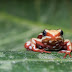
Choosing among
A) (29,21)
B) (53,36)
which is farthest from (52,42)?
(29,21)

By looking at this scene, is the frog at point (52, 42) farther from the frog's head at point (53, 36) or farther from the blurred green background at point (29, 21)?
the blurred green background at point (29, 21)

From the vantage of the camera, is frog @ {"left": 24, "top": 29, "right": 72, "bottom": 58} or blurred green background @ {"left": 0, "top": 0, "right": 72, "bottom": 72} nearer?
blurred green background @ {"left": 0, "top": 0, "right": 72, "bottom": 72}

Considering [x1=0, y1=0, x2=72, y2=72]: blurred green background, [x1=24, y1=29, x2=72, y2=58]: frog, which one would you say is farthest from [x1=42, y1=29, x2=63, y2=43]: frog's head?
[x1=0, y1=0, x2=72, y2=72]: blurred green background

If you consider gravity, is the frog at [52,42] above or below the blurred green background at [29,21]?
below

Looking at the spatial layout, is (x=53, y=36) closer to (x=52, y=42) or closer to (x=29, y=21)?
(x=52, y=42)

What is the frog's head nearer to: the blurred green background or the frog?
the frog

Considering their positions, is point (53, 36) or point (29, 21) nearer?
point (53, 36)

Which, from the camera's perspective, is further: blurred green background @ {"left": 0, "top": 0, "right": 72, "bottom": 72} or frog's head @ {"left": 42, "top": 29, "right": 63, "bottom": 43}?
frog's head @ {"left": 42, "top": 29, "right": 63, "bottom": 43}

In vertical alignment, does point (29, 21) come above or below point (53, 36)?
above

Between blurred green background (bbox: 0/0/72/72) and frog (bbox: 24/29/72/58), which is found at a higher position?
blurred green background (bbox: 0/0/72/72)

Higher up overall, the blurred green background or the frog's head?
the blurred green background

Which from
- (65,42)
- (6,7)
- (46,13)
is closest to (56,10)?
(46,13)

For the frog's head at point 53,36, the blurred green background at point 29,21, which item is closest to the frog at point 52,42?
the frog's head at point 53,36
